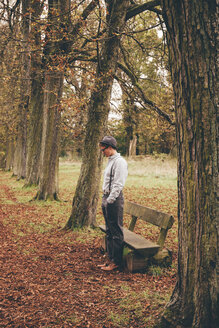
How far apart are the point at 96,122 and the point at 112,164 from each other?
8.28 feet

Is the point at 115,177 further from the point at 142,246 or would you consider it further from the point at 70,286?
the point at 70,286

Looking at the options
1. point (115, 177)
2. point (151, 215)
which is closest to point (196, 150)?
point (115, 177)

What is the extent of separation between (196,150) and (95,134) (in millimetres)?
4846

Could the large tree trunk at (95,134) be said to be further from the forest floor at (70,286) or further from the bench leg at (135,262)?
the bench leg at (135,262)

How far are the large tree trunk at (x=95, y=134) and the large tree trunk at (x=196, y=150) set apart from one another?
4.63 m

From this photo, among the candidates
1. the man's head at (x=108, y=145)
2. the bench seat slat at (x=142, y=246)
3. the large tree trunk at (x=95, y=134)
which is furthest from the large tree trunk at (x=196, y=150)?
the large tree trunk at (x=95, y=134)

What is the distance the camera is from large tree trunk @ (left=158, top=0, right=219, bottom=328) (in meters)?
2.48

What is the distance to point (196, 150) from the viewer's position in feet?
8.41

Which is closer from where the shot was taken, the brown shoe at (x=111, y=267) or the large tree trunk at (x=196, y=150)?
the large tree trunk at (x=196, y=150)

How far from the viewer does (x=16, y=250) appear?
6.16 m

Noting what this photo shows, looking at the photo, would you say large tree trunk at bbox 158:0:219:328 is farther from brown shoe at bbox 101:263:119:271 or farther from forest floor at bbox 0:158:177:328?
brown shoe at bbox 101:263:119:271

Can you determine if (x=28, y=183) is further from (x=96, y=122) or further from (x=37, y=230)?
(x=96, y=122)

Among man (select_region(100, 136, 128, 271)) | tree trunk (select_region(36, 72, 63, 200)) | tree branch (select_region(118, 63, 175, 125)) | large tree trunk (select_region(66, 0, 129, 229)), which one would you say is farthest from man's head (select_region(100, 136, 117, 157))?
tree trunk (select_region(36, 72, 63, 200))

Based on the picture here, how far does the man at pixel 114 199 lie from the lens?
480 centimetres
